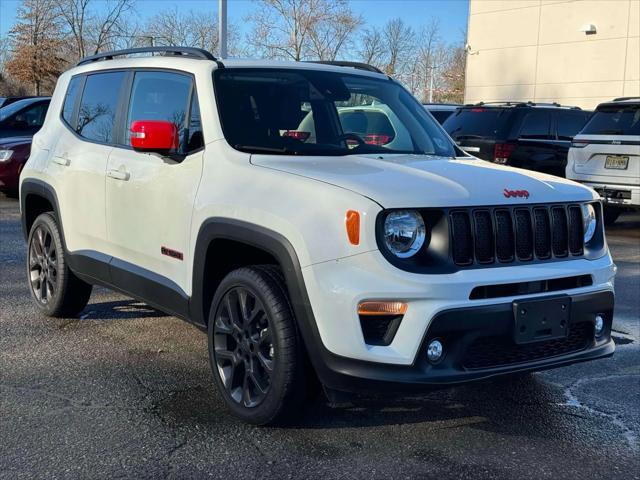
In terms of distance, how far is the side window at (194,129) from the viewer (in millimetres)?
Answer: 4285

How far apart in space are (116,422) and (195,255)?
934 millimetres

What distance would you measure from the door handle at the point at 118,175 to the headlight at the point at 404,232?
199 cm

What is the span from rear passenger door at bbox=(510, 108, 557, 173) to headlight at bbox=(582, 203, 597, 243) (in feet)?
26.2

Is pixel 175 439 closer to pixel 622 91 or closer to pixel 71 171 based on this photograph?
pixel 71 171

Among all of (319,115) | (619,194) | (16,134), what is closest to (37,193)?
(319,115)

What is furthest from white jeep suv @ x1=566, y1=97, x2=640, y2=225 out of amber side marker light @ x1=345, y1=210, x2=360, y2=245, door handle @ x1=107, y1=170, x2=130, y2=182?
amber side marker light @ x1=345, y1=210, x2=360, y2=245

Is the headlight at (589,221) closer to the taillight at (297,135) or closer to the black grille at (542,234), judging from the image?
the black grille at (542,234)

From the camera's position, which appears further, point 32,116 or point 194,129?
point 32,116

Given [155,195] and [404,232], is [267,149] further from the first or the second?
[404,232]

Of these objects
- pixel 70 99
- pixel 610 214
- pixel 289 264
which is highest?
pixel 70 99

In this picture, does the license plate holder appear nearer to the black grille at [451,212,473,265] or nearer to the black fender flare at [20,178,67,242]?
the black grille at [451,212,473,265]

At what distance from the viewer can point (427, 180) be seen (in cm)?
360

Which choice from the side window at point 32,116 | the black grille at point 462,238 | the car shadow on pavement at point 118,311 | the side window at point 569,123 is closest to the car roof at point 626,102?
the side window at point 569,123

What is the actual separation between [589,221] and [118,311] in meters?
Result: 3.73
